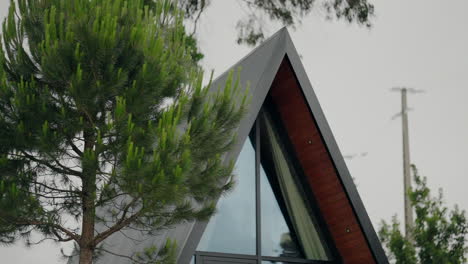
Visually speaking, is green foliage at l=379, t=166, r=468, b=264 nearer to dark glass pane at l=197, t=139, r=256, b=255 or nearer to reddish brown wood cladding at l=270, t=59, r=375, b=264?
reddish brown wood cladding at l=270, t=59, r=375, b=264

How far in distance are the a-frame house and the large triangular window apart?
0.01 meters

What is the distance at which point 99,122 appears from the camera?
Result: 5.73 m

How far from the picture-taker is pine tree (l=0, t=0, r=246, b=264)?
5223 mm

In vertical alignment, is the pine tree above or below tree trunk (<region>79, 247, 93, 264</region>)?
above

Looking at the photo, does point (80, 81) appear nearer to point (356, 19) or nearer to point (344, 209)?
point (344, 209)

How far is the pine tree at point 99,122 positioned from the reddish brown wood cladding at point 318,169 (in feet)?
4.48

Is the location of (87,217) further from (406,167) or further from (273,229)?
(406,167)

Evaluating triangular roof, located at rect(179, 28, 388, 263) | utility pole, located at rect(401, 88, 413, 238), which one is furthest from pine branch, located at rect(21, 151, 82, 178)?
utility pole, located at rect(401, 88, 413, 238)

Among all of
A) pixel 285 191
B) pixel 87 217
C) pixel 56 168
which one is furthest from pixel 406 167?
pixel 56 168

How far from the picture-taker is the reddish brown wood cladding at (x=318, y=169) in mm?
7066

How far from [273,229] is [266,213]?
0.20 metres

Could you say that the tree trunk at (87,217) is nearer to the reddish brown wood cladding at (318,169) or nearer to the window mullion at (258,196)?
the window mullion at (258,196)

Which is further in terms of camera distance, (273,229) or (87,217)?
(273,229)

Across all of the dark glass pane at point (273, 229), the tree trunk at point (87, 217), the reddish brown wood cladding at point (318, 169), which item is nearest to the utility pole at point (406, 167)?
the reddish brown wood cladding at point (318, 169)
